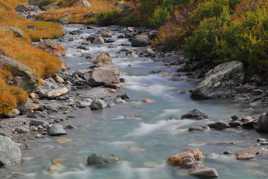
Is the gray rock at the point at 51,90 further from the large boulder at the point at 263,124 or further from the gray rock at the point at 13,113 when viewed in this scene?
the large boulder at the point at 263,124

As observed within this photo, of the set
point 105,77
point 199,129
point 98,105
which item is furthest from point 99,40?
point 199,129

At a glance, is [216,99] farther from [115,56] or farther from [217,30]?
[115,56]

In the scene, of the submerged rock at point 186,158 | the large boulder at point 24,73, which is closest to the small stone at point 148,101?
the large boulder at point 24,73

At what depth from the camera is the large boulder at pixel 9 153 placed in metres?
16.8

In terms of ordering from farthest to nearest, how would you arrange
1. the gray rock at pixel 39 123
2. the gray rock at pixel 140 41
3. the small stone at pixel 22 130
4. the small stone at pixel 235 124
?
the gray rock at pixel 140 41 → the gray rock at pixel 39 123 → the small stone at pixel 235 124 → the small stone at pixel 22 130

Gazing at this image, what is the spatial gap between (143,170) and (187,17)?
27554 mm

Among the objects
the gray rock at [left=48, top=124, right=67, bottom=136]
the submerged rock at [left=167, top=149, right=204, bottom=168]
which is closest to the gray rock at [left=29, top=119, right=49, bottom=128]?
the gray rock at [left=48, top=124, right=67, bottom=136]

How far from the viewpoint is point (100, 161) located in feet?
55.8

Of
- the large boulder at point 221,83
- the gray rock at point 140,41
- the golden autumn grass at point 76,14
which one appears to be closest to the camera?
the large boulder at point 221,83

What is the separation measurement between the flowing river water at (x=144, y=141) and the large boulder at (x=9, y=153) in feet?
1.17

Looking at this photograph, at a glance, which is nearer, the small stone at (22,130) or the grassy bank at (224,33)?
the small stone at (22,130)

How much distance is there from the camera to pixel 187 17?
42.6 metres

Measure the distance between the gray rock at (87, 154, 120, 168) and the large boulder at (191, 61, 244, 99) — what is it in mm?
10023

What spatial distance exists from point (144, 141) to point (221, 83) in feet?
28.5
